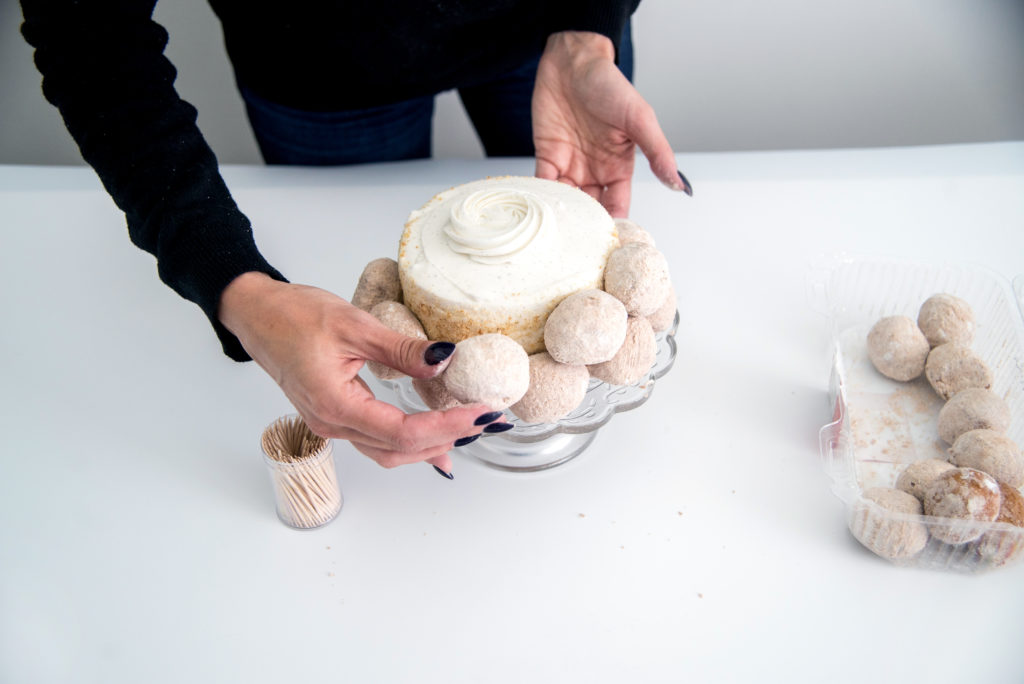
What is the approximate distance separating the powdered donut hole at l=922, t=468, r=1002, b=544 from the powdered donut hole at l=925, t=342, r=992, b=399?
0.53 ft

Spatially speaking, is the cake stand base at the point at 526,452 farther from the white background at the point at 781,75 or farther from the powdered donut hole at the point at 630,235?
the white background at the point at 781,75

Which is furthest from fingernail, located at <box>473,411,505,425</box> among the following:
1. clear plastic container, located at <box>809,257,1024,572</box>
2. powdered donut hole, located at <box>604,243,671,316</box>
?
clear plastic container, located at <box>809,257,1024,572</box>

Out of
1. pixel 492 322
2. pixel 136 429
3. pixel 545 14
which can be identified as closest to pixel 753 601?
pixel 492 322

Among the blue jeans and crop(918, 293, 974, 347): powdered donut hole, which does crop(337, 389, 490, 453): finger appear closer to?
crop(918, 293, 974, 347): powdered donut hole

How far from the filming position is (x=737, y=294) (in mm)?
1160

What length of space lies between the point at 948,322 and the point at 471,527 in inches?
25.6

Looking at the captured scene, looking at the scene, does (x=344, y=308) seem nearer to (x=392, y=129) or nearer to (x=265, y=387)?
(x=265, y=387)

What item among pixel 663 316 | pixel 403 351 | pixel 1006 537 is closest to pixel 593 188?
pixel 663 316

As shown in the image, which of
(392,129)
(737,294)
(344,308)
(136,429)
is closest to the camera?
(344,308)

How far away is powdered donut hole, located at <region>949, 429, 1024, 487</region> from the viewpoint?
80 cm

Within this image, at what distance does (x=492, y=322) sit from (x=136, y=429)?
0.53 metres

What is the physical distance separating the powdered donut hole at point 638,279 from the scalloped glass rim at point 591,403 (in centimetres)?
6

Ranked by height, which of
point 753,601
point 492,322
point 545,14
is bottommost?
point 753,601

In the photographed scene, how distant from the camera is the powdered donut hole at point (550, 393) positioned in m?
0.76
